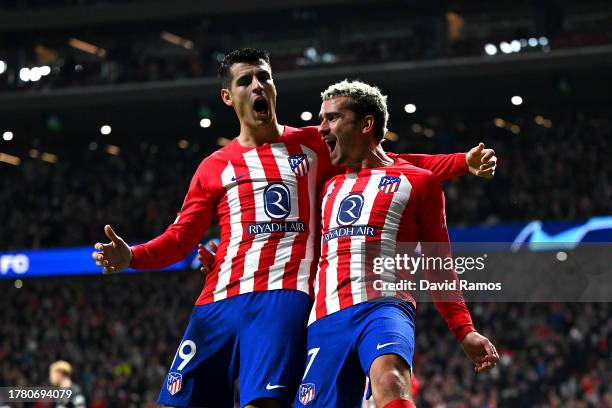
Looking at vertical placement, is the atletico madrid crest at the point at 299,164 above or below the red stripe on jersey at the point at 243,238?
above

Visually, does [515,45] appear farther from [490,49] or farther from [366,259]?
[366,259]

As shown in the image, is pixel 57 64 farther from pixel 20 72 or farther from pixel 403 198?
pixel 403 198

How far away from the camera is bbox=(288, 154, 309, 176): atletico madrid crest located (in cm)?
505

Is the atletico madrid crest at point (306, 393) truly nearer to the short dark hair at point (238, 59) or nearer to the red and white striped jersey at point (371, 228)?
the red and white striped jersey at point (371, 228)

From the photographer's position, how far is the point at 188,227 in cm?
515

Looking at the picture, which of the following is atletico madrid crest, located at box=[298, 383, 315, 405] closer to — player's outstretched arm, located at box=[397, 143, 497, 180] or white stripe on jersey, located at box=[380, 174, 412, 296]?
white stripe on jersey, located at box=[380, 174, 412, 296]

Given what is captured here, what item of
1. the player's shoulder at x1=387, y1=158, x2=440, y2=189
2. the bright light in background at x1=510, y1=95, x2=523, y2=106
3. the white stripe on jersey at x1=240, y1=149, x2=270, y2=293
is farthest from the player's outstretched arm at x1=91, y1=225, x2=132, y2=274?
the bright light in background at x1=510, y1=95, x2=523, y2=106

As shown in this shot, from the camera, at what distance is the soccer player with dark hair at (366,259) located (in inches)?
175

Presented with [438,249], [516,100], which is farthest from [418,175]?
[516,100]

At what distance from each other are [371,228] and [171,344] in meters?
18.2

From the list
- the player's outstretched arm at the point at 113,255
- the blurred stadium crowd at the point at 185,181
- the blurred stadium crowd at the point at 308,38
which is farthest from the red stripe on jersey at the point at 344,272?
the blurred stadium crowd at the point at 308,38

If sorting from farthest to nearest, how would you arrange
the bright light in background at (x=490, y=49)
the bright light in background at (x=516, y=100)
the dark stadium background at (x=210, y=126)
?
the bright light in background at (x=516, y=100) → the bright light in background at (x=490, y=49) → the dark stadium background at (x=210, y=126)

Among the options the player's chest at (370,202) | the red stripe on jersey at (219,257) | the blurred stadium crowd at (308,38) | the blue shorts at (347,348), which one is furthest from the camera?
the blurred stadium crowd at (308,38)

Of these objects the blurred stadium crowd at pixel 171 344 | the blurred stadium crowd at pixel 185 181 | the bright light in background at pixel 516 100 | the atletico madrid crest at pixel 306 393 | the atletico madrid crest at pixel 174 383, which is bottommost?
the atletico madrid crest at pixel 306 393
